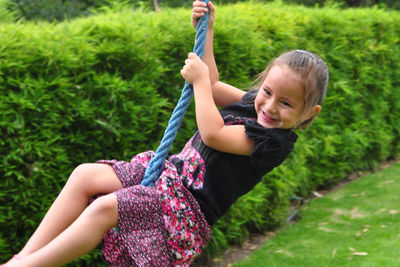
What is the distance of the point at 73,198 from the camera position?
230 centimetres

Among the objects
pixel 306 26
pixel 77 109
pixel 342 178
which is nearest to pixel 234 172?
pixel 77 109

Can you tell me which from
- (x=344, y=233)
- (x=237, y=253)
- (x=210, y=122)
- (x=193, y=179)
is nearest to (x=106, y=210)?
(x=193, y=179)

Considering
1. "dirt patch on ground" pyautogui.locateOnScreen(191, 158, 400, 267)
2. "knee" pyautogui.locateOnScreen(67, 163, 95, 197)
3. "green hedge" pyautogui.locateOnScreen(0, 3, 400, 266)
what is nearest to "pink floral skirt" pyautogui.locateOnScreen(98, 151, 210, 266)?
"knee" pyautogui.locateOnScreen(67, 163, 95, 197)

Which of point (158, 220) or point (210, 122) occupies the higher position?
point (210, 122)

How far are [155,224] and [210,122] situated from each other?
1.86 feet

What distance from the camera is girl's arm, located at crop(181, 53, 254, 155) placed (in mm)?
2383

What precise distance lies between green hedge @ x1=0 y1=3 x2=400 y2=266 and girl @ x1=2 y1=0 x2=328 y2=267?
0.72 meters

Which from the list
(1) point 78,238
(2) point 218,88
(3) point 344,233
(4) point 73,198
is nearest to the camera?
(1) point 78,238

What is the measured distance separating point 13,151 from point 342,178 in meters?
4.71

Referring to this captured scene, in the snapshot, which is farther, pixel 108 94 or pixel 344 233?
pixel 344 233

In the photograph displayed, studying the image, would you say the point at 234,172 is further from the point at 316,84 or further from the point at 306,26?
the point at 306,26

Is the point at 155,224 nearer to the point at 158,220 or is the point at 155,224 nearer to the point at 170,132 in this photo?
the point at 158,220

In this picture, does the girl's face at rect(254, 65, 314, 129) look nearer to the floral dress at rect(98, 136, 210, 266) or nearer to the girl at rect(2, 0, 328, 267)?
the girl at rect(2, 0, 328, 267)

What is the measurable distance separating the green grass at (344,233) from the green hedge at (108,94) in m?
0.30
